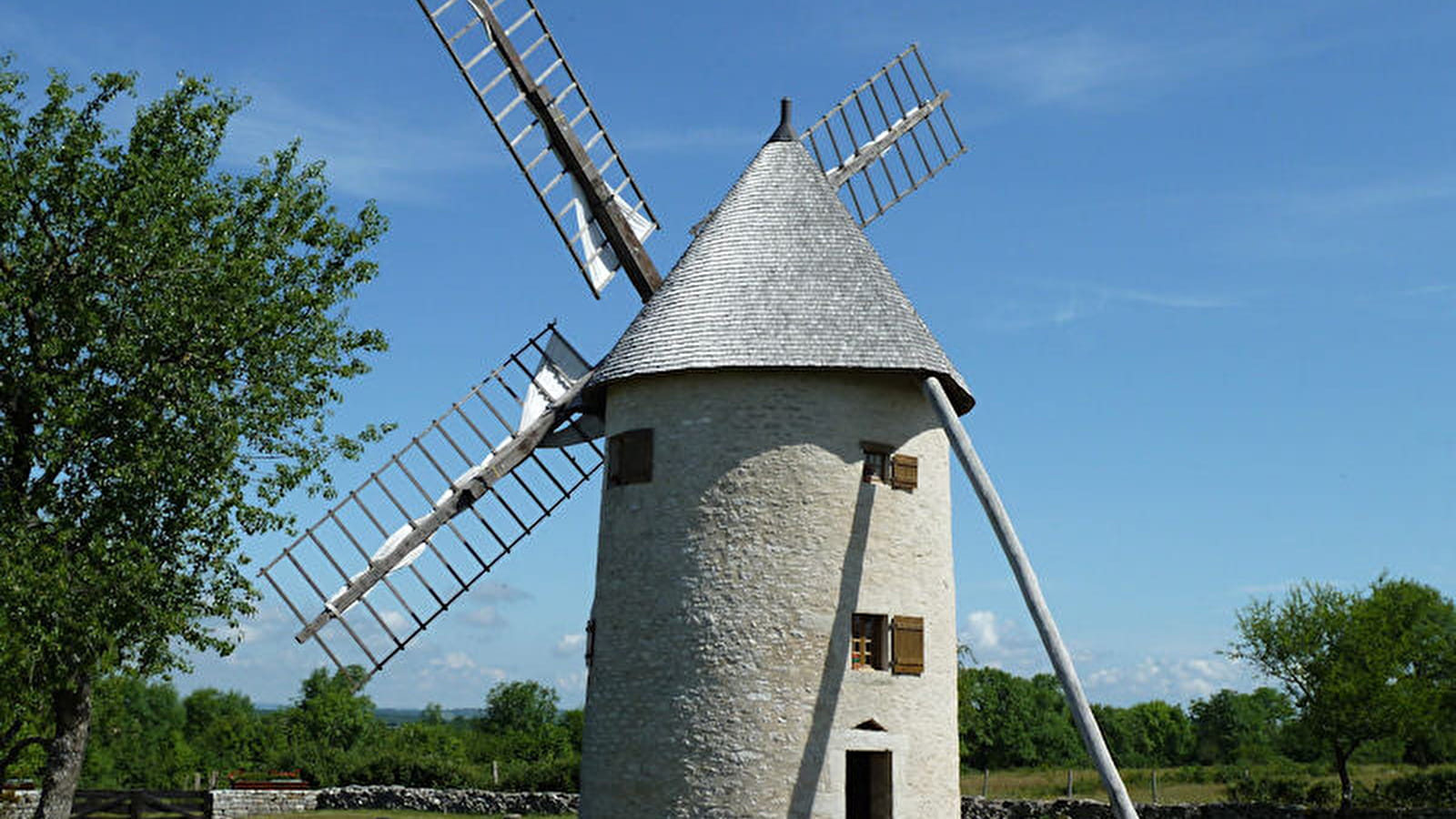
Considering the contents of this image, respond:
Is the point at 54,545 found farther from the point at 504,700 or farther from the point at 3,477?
the point at 504,700

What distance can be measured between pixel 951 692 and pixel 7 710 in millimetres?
13782

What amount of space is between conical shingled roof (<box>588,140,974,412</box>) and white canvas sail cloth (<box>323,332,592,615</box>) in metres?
1.08

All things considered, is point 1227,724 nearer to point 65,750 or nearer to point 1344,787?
point 1344,787

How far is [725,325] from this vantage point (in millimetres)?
16688

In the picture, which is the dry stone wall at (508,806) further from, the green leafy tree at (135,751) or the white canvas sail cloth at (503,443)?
the white canvas sail cloth at (503,443)

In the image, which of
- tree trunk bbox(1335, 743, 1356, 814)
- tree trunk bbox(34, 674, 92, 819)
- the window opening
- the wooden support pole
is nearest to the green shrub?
tree trunk bbox(1335, 743, 1356, 814)

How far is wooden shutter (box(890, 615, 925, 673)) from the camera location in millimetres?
15852

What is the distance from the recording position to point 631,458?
1683 centimetres

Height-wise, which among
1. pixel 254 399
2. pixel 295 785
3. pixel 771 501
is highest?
pixel 254 399

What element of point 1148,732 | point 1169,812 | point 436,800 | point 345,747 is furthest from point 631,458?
point 1148,732

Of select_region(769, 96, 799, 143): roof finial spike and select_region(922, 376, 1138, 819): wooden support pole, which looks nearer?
select_region(922, 376, 1138, 819): wooden support pole

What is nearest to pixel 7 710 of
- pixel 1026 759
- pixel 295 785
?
pixel 295 785

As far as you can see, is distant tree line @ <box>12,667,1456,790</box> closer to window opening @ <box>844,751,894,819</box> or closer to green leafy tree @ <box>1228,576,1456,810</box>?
green leafy tree @ <box>1228,576,1456,810</box>

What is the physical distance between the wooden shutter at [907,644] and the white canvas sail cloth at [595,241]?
7.20 m
